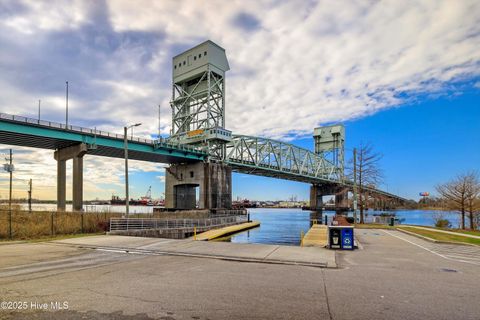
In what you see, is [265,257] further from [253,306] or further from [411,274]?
[253,306]

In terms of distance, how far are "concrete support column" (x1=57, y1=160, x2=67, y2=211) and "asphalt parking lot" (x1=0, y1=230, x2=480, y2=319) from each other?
46.0 m

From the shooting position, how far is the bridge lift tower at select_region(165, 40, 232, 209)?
82.9 meters

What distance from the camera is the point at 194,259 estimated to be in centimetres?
1442

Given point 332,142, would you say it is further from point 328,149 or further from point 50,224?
point 50,224

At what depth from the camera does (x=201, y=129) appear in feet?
286

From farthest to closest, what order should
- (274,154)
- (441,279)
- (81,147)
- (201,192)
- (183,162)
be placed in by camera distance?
1. (274,154)
2. (183,162)
3. (201,192)
4. (81,147)
5. (441,279)

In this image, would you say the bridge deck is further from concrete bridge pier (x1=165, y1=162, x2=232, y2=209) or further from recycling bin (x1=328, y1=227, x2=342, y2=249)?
recycling bin (x1=328, y1=227, x2=342, y2=249)

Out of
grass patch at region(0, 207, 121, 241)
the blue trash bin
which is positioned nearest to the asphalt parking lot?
the blue trash bin

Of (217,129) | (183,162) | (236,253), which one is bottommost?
(236,253)

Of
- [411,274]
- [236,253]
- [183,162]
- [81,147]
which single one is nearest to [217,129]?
[183,162]

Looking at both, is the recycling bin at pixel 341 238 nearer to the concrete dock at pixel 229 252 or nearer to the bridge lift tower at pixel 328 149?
the concrete dock at pixel 229 252

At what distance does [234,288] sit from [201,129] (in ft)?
261

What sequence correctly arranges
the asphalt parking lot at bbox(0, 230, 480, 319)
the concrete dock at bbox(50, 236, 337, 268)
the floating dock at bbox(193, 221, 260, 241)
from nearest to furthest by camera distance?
the asphalt parking lot at bbox(0, 230, 480, 319) → the concrete dock at bbox(50, 236, 337, 268) → the floating dock at bbox(193, 221, 260, 241)

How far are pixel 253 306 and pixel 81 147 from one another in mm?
56003
